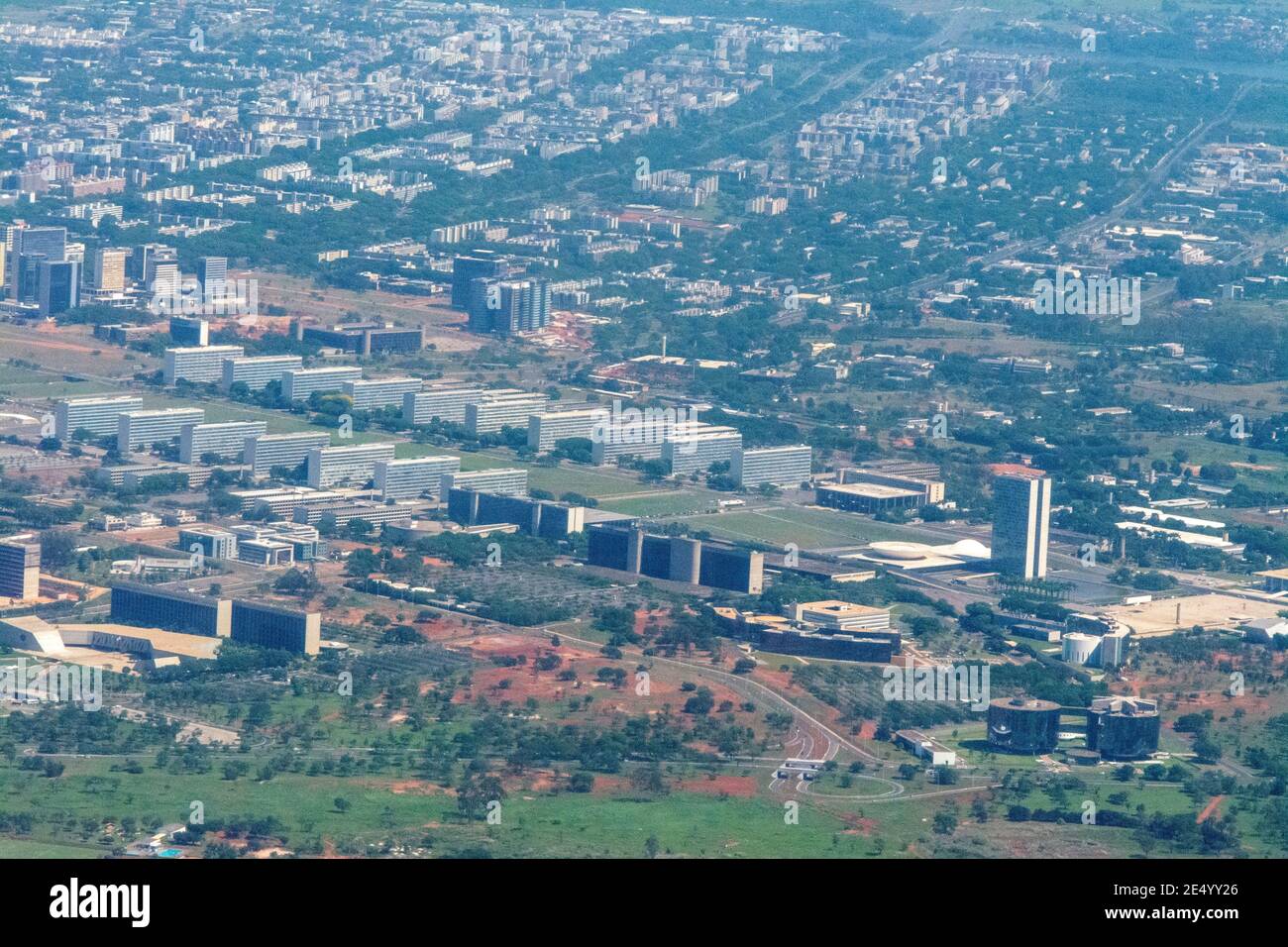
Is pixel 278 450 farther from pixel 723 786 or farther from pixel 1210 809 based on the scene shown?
pixel 1210 809

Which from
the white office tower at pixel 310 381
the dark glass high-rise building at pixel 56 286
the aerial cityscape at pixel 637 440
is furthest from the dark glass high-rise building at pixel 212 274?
the white office tower at pixel 310 381

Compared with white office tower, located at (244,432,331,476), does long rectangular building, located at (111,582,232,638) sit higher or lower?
lower

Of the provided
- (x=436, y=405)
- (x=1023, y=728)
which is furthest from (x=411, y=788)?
(x=436, y=405)

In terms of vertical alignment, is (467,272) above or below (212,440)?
above

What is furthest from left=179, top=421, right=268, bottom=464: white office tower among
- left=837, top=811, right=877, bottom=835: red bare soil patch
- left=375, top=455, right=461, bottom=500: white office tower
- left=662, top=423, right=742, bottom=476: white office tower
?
left=837, top=811, right=877, bottom=835: red bare soil patch

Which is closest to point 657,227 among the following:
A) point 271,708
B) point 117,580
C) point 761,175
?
point 761,175

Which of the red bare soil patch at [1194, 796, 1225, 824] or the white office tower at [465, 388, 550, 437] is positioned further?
the white office tower at [465, 388, 550, 437]

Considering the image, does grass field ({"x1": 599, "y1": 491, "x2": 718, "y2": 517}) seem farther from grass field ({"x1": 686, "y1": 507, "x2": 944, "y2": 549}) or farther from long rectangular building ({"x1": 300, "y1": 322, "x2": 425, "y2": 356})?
long rectangular building ({"x1": 300, "y1": 322, "x2": 425, "y2": 356})
